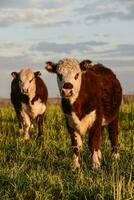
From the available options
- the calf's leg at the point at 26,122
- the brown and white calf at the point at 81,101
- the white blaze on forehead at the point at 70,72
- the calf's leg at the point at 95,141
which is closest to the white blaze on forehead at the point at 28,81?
the calf's leg at the point at 26,122

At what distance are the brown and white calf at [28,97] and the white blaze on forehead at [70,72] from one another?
23.0ft

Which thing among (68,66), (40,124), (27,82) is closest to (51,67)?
(68,66)

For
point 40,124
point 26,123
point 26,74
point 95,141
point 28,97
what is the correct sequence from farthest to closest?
point 26,74, point 28,97, point 26,123, point 40,124, point 95,141

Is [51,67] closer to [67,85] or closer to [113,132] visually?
[67,85]

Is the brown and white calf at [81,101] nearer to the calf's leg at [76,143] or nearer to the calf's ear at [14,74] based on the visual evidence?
the calf's leg at [76,143]

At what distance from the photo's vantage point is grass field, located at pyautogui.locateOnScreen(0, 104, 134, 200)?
24.5 ft

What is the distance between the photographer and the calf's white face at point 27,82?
17172 millimetres

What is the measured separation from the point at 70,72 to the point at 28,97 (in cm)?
831

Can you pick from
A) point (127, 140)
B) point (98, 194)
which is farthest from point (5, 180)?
point (127, 140)

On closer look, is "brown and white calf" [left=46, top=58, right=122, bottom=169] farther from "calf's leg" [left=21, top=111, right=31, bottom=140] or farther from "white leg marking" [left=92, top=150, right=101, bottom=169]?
"calf's leg" [left=21, top=111, right=31, bottom=140]

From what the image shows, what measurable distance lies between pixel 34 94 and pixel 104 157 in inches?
293

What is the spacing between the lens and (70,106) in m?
10.1

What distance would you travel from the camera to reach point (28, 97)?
18.0m

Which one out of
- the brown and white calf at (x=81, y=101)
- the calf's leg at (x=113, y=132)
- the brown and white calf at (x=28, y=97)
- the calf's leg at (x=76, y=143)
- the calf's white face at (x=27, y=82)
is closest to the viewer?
the brown and white calf at (x=81, y=101)
